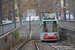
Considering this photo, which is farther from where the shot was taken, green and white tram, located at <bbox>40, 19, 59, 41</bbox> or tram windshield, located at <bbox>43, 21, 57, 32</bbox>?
tram windshield, located at <bbox>43, 21, 57, 32</bbox>

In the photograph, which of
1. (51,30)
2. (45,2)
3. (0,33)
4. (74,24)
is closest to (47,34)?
(51,30)

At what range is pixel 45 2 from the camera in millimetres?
41250

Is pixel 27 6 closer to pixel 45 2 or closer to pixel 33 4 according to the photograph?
pixel 33 4

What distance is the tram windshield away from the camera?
832 inches

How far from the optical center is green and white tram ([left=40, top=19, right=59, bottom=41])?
821 inches

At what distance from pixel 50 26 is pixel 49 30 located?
0.57 metres

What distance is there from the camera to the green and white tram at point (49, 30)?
2084 cm

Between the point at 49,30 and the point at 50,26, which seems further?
the point at 50,26

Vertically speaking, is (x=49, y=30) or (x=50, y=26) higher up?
(x=50, y=26)

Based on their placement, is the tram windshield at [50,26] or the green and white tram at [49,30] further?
the tram windshield at [50,26]

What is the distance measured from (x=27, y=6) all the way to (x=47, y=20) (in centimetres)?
2540

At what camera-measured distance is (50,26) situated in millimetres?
21281

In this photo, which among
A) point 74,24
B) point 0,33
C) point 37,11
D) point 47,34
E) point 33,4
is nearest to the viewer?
point 0,33

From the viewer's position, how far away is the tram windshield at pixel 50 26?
21.1 meters
